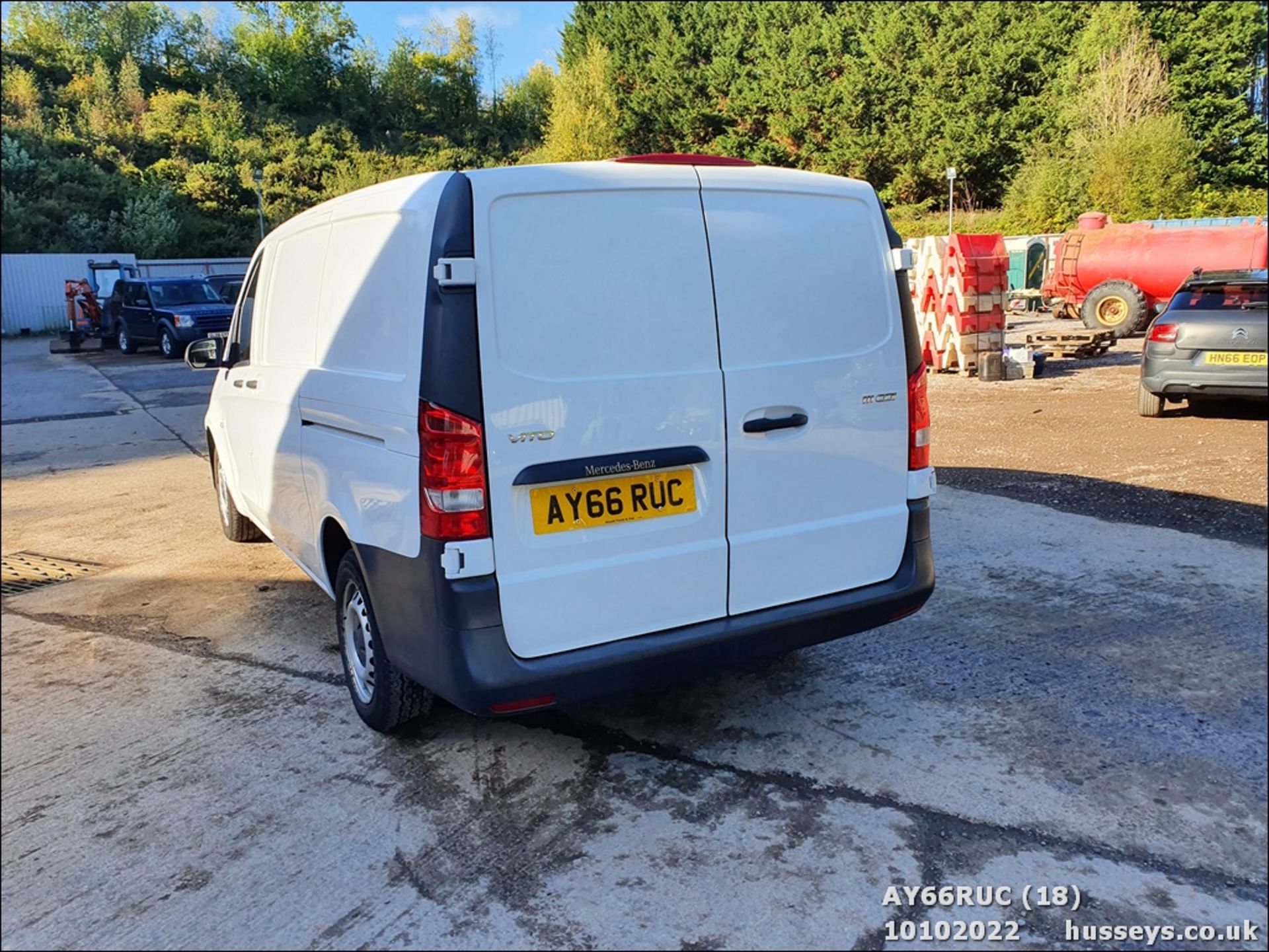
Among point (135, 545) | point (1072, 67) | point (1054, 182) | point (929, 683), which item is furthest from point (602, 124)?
point (929, 683)

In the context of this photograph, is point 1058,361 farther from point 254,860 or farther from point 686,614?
point 254,860

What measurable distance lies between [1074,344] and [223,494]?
45.2 feet

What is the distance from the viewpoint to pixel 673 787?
3180 mm

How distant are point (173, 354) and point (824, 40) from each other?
4271cm

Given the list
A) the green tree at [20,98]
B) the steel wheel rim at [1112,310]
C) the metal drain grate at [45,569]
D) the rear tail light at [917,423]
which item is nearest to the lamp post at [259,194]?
the green tree at [20,98]

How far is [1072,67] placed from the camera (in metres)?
40.9

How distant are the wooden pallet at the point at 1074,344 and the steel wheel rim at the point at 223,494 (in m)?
13.0

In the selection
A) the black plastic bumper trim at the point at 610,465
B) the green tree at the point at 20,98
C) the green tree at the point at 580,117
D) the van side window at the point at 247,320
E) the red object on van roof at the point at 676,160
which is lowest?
the black plastic bumper trim at the point at 610,465

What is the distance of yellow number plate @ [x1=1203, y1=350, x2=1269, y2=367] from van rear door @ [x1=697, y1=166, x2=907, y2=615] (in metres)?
1.33

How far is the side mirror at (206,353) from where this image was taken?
A: 5766 mm

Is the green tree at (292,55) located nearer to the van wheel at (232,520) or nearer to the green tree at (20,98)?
the green tree at (20,98)

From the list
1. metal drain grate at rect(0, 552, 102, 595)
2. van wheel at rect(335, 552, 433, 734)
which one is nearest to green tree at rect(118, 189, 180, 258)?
metal drain grate at rect(0, 552, 102, 595)

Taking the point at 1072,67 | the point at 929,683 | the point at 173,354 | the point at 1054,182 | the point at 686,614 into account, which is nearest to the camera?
the point at 686,614

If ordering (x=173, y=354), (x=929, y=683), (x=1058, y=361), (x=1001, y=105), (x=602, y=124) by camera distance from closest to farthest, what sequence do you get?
(x=929, y=683)
(x=1058, y=361)
(x=173, y=354)
(x=602, y=124)
(x=1001, y=105)
